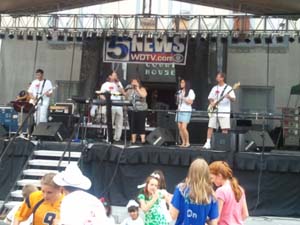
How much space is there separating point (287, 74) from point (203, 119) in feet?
16.6

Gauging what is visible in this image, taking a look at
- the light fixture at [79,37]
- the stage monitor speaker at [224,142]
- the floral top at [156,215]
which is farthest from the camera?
the light fixture at [79,37]

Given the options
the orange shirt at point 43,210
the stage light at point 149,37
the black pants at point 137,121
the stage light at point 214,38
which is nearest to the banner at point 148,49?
the stage light at point 149,37

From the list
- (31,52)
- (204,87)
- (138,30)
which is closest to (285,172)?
(204,87)

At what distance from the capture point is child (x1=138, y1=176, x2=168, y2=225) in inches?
253

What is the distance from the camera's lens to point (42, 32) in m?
18.3

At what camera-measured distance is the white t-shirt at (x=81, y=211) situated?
3473 millimetres

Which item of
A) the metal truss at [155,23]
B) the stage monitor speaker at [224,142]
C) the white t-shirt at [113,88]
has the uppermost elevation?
the metal truss at [155,23]

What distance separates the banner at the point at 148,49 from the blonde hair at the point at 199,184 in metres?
13.5

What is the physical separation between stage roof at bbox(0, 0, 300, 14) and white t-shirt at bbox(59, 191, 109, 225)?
1398 centimetres

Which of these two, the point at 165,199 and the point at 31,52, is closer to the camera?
the point at 165,199

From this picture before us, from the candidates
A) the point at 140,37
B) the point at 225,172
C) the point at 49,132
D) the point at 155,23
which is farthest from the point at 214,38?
the point at 225,172

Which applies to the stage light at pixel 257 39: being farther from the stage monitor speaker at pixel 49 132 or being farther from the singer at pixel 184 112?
the stage monitor speaker at pixel 49 132

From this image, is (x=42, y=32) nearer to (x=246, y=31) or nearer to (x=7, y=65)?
(x=7, y=65)

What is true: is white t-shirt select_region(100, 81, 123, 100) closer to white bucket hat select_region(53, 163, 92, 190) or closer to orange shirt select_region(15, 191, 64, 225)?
orange shirt select_region(15, 191, 64, 225)
